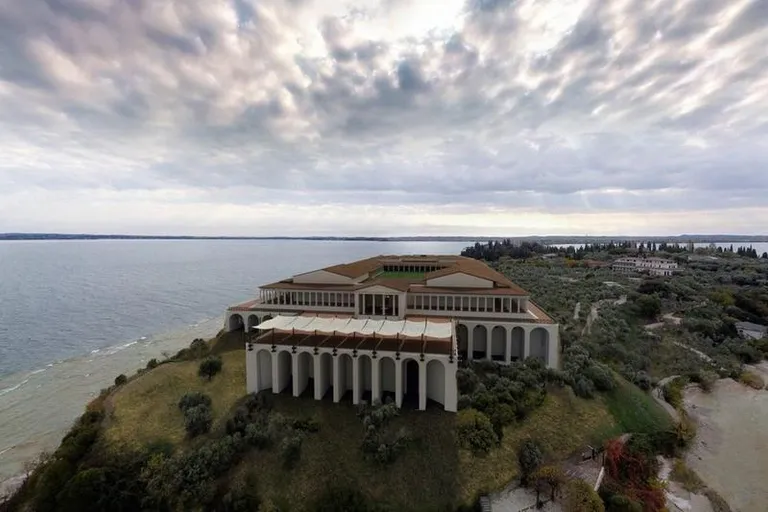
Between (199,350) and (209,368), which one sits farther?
(199,350)

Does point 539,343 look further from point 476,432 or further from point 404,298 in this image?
point 476,432

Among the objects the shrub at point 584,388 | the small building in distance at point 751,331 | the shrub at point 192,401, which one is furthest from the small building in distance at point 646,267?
the shrub at point 192,401

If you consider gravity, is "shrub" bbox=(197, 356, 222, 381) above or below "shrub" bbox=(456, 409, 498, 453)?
above

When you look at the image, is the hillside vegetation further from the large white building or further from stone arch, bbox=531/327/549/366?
stone arch, bbox=531/327/549/366

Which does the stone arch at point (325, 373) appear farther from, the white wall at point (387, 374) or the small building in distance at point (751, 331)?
the small building in distance at point (751, 331)

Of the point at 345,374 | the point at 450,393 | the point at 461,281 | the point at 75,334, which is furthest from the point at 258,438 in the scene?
the point at 75,334

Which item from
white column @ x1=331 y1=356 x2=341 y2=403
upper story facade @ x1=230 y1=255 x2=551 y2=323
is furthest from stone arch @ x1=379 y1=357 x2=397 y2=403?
upper story facade @ x1=230 y1=255 x2=551 y2=323

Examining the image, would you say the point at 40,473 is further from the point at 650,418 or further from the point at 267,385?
the point at 650,418

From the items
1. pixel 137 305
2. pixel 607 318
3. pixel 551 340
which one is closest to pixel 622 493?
pixel 551 340
